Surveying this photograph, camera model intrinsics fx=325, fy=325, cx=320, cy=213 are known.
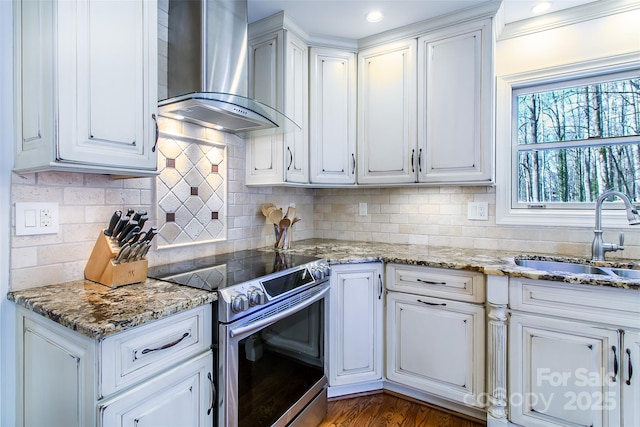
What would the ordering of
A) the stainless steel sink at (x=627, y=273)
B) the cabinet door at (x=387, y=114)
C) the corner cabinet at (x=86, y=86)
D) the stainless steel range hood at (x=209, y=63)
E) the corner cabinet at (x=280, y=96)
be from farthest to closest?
1. the cabinet door at (x=387, y=114)
2. the corner cabinet at (x=280, y=96)
3. the stainless steel sink at (x=627, y=273)
4. the stainless steel range hood at (x=209, y=63)
5. the corner cabinet at (x=86, y=86)

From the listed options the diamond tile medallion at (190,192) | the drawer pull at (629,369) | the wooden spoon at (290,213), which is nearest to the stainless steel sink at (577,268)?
the drawer pull at (629,369)

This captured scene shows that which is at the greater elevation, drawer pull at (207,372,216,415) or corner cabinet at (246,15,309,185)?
corner cabinet at (246,15,309,185)

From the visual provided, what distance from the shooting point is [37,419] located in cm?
118

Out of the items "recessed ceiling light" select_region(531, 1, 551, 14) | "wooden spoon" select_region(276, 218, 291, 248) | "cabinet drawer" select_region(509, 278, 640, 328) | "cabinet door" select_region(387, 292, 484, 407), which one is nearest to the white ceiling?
"recessed ceiling light" select_region(531, 1, 551, 14)

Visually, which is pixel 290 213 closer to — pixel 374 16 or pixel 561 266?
pixel 374 16

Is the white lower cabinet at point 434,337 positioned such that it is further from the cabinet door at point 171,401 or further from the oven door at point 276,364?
the cabinet door at point 171,401

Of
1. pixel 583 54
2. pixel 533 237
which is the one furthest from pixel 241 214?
pixel 583 54

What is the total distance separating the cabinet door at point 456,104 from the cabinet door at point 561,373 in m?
0.92

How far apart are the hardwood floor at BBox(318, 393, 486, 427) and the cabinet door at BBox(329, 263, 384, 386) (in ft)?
0.44

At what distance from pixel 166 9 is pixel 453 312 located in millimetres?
2322

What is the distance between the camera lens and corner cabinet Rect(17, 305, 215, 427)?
95cm

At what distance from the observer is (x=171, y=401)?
3.67 feet

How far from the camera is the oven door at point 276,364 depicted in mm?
1275

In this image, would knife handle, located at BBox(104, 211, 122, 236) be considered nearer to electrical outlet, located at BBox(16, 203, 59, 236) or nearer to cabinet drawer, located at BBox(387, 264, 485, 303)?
electrical outlet, located at BBox(16, 203, 59, 236)
